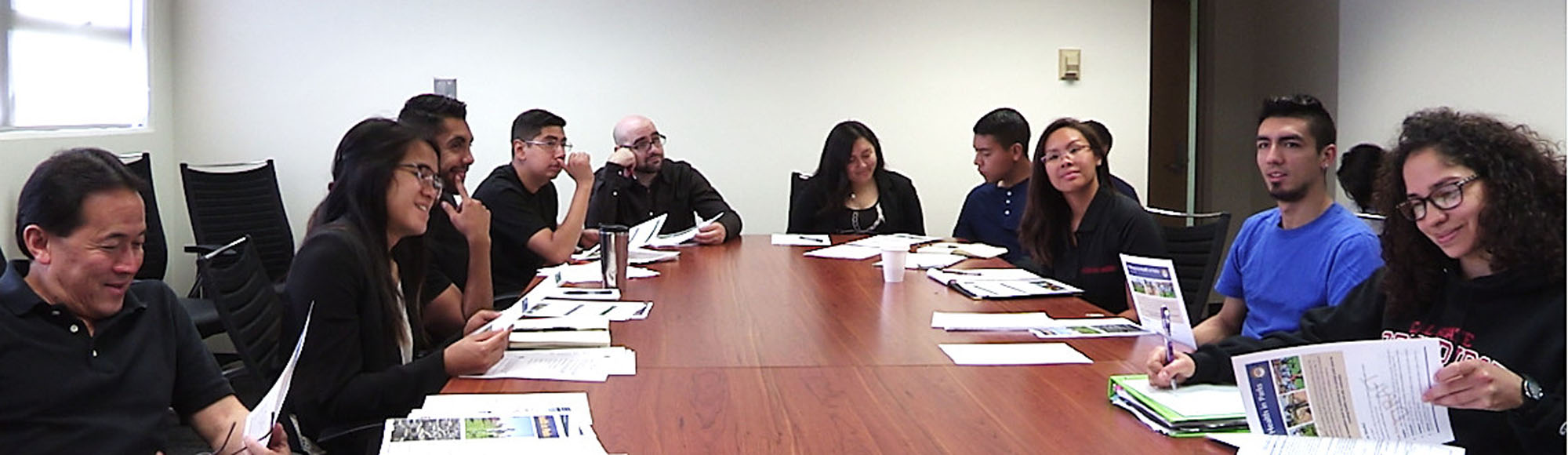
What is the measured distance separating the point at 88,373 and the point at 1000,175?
11.8 ft

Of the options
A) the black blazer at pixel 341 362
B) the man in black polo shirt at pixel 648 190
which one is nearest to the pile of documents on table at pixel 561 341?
the black blazer at pixel 341 362

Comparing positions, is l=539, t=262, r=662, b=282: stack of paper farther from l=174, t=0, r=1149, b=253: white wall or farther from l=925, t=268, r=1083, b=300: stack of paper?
l=174, t=0, r=1149, b=253: white wall

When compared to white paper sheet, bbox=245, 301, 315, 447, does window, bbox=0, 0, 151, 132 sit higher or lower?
higher

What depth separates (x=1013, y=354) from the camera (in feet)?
7.91

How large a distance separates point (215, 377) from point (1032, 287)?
6.18 feet

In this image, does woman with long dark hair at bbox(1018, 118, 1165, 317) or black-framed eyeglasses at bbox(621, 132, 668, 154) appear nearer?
woman with long dark hair at bbox(1018, 118, 1165, 317)

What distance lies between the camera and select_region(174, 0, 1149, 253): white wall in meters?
5.73

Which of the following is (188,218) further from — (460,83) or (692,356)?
(692,356)

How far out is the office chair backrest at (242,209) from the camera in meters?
5.08

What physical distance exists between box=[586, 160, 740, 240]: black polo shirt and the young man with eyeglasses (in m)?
0.58

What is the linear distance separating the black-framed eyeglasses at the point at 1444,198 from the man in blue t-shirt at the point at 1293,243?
2.40 feet

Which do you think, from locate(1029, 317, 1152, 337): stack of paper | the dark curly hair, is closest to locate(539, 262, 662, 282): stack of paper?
locate(1029, 317, 1152, 337): stack of paper

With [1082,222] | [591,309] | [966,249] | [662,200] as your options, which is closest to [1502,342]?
[591,309]

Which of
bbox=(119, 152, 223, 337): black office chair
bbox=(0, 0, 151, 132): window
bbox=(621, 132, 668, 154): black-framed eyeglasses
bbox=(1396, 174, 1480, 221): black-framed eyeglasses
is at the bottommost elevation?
bbox=(119, 152, 223, 337): black office chair
